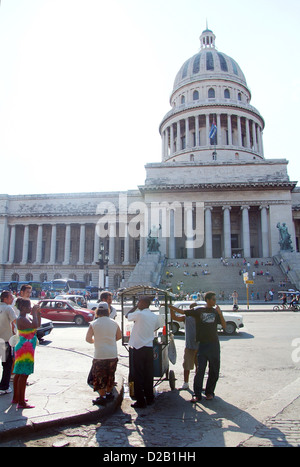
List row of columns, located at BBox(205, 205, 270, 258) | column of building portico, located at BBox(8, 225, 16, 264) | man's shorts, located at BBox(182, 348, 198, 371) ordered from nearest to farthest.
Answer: man's shorts, located at BBox(182, 348, 198, 371) → row of columns, located at BBox(205, 205, 270, 258) → column of building portico, located at BBox(8, 225, 16, 264)

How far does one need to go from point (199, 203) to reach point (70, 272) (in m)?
23.4

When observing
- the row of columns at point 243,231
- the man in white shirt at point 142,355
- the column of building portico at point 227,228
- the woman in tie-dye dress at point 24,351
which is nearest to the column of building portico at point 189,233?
the row of columns at point 243,231

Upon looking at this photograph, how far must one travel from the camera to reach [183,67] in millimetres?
71375

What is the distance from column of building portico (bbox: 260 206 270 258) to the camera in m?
46.8

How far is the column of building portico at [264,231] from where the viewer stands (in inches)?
1844

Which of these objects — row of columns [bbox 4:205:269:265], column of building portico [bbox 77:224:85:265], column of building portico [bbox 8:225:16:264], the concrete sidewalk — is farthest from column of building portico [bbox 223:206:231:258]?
the concrete sidewalk

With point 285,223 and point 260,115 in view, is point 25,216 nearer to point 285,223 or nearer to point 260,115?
point 285,223

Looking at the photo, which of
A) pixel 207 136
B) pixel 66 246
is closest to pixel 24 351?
pixel 66 246

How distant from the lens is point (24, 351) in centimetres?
596

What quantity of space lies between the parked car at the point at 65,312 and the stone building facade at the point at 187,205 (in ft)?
70.5

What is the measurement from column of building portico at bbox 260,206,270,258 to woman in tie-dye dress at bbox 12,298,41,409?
43.9m

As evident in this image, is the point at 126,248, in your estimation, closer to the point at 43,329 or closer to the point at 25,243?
the point at 25,243

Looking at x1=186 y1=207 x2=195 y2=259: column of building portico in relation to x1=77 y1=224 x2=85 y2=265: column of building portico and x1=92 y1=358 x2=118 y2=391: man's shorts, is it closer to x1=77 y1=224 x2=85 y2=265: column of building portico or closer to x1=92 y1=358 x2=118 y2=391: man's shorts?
x1=77 y1=224 x2=85 y2=265: column of building portico
